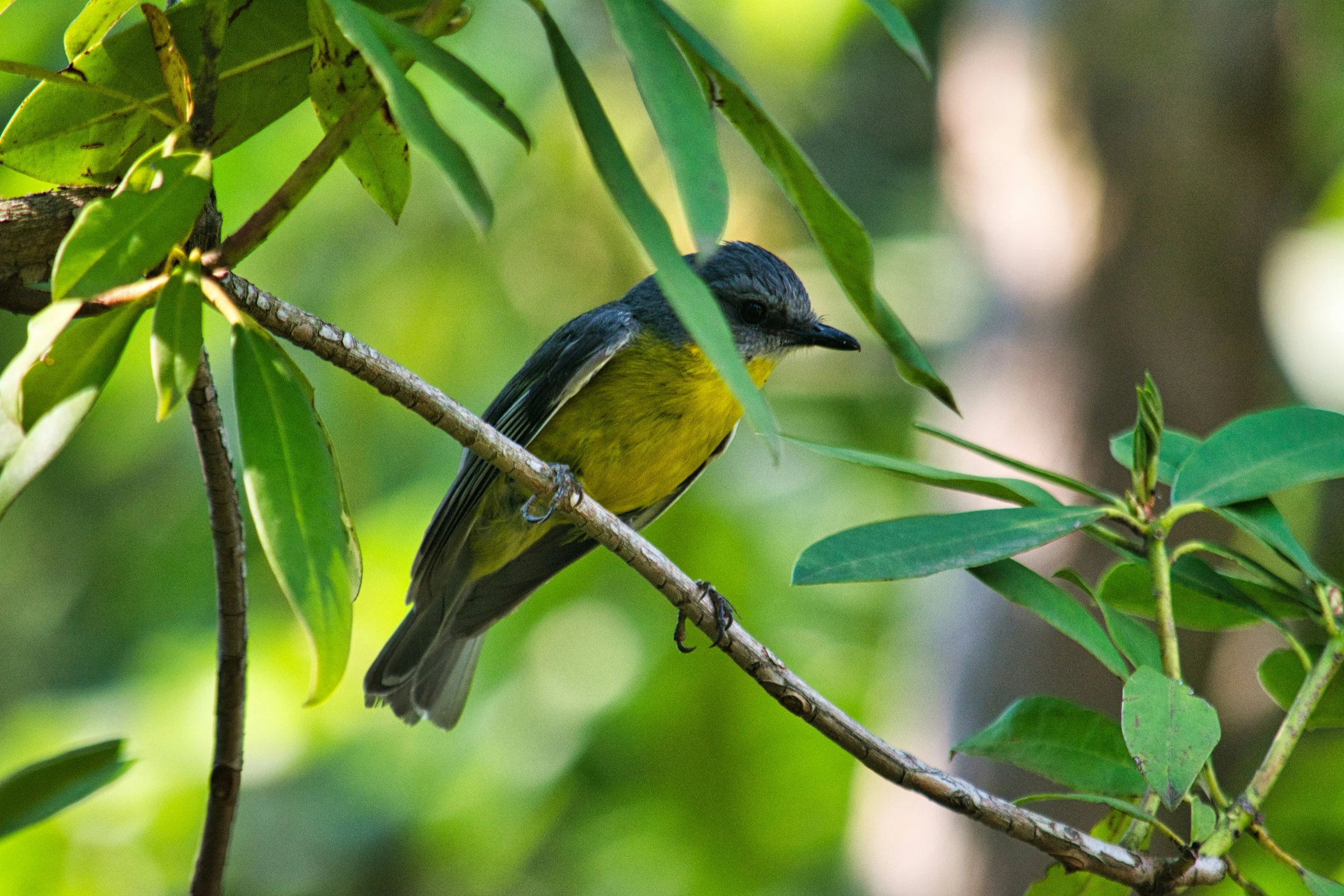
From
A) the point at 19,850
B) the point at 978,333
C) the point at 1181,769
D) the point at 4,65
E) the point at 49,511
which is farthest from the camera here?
the point at 49,511

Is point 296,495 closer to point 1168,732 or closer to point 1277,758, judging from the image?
point 1168,732

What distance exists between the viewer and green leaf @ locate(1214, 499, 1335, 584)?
1701 mm

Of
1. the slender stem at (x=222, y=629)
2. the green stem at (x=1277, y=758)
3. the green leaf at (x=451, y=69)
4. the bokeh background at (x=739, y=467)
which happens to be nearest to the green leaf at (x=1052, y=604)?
the green stem at (x=1277, y=758)

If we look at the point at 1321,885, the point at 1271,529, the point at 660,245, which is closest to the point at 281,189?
the point at 660,245

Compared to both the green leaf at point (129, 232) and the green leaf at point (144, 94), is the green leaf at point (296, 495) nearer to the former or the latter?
the green leaf at point (129, 232)

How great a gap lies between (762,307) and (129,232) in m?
2.90

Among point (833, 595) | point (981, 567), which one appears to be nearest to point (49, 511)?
point (833, 595)

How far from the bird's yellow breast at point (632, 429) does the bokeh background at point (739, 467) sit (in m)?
1.63

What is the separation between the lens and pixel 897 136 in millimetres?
10164

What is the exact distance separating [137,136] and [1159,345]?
554 centimetres

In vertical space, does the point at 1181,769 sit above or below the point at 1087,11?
below

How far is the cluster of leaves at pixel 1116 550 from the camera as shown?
1.70 metres

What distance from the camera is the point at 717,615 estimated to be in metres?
2.05

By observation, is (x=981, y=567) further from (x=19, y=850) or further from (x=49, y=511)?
(x=49, y=511)
